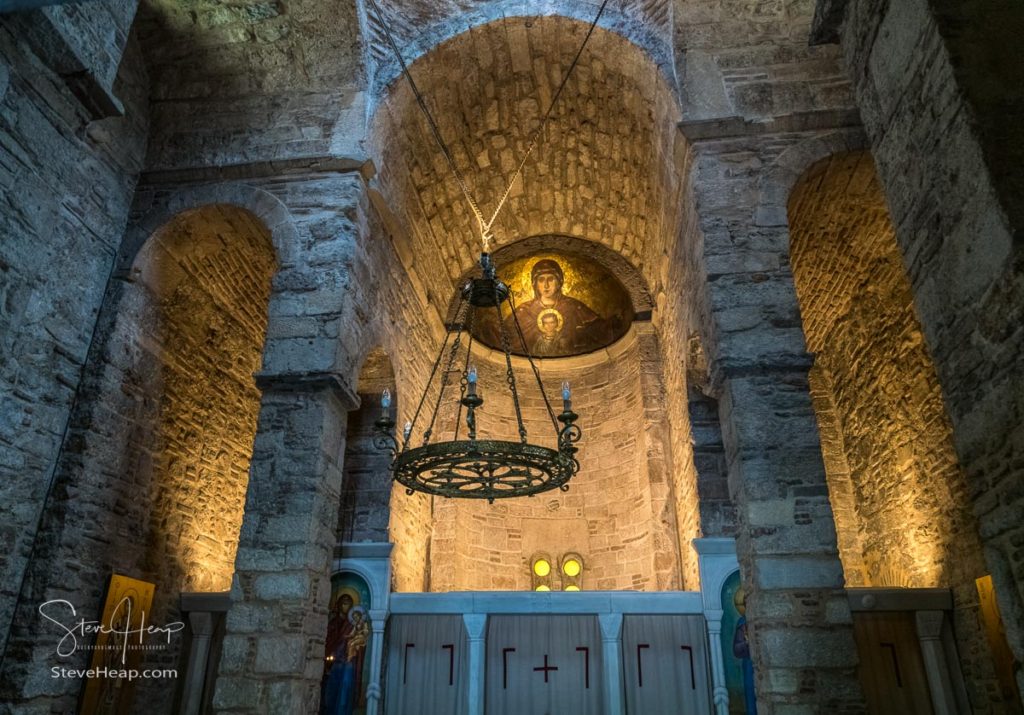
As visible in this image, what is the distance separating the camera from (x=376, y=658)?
590cm

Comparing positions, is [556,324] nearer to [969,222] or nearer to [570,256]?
[570,256]

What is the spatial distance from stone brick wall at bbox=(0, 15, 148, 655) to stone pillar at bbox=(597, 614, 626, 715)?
4497mm

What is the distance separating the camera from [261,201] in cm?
636

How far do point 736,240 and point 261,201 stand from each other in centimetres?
421

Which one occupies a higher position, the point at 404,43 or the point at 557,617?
the point at 404,43

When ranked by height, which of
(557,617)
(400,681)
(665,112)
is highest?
(665,112)

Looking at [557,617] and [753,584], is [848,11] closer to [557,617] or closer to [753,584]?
[753,584]

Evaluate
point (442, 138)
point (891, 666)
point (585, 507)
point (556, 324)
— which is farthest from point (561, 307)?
point (891, 666)

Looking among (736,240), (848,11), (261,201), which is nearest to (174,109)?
(261,201)

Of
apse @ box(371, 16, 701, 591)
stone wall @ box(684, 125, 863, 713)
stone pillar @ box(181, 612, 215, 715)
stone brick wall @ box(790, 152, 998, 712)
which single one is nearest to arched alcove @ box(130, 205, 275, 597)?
stone pillar @ box(181, 612, 215, 715)

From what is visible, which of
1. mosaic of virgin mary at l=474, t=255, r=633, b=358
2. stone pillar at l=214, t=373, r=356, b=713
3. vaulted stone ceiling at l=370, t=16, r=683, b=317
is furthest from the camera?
mosaic of virgin mary at l=474, t=255, r=633, b=358

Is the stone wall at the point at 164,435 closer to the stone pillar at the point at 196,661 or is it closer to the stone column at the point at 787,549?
the stone pillar at the point at 196,661

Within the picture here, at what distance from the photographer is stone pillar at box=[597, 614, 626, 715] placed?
575 cm

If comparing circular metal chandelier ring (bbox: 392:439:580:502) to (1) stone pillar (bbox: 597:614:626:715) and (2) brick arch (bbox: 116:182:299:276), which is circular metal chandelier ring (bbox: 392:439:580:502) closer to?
(1) stone pillar (bbox: 597:614:626:715)
